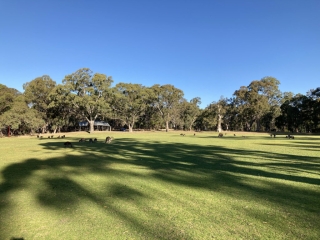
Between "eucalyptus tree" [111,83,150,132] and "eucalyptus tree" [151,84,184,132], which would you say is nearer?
"eucalyptus tree" [111,83,150,132]

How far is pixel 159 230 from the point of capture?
362cm

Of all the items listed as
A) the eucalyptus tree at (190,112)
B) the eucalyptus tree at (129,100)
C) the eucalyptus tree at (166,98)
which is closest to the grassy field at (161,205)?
the eucalyptus tree at (129,100)

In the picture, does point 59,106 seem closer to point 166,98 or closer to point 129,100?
point 129,100

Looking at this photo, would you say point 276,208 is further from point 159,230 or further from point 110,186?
point 110,186

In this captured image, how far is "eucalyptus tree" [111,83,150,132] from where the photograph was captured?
60062mm

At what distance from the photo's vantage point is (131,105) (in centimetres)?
6044

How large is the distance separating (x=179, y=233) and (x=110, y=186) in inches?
128

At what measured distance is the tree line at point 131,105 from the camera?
51281mm

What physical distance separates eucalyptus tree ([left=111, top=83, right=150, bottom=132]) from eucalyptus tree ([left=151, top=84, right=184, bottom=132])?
3044 mm

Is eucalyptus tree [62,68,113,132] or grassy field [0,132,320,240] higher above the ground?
eucalyptus tree [62,68,113,132]

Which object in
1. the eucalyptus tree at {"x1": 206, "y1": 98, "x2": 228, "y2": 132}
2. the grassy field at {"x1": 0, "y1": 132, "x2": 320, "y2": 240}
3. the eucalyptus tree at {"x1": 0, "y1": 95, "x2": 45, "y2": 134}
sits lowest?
the grassy field at {"x1": 0, "y1": 132, "x2": 320, "y2": 240}

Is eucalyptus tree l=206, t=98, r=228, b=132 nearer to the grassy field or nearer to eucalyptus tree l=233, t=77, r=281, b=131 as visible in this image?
eucalyptus tree l=233, t=77, r=281, b=131

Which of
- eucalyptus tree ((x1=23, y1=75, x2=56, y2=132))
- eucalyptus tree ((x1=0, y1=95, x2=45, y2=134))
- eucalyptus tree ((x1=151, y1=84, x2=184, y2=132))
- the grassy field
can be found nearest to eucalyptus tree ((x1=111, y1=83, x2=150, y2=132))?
eucalyptus tree ((x1=151, y1=84, x2=184, y2=132))

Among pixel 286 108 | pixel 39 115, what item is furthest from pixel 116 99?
pixel 286 108
